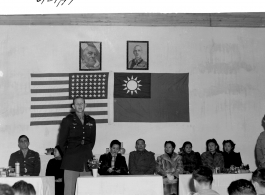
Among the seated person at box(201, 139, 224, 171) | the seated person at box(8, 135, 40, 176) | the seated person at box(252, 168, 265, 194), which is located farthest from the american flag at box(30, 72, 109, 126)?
the seated person at box(252, 168, 265, 194)

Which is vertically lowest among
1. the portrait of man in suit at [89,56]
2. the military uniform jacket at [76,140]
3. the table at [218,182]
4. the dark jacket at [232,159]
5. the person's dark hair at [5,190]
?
the table at [218,182]

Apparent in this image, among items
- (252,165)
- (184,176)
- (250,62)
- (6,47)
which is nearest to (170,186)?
(184,176)

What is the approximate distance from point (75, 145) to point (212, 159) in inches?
130

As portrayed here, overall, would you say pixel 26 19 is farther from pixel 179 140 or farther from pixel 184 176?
pixel 184 176

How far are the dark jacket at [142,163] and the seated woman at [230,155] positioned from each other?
4.39 feet

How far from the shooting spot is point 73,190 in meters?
5.57

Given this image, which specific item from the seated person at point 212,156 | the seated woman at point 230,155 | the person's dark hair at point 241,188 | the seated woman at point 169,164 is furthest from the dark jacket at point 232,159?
the person's dark hair at point 241,188

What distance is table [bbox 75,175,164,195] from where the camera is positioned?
5480 mm

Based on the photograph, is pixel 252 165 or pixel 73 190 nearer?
pixel 73 190

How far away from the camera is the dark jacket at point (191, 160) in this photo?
812cm

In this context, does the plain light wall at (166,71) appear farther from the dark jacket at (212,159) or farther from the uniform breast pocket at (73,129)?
the uniform breast pocket at (73,129)

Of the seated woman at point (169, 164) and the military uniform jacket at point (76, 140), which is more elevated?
the military uniform jacket at point (76, 140)

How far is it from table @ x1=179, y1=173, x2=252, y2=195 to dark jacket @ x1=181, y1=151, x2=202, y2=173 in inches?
78.6

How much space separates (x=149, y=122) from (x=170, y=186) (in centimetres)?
199
